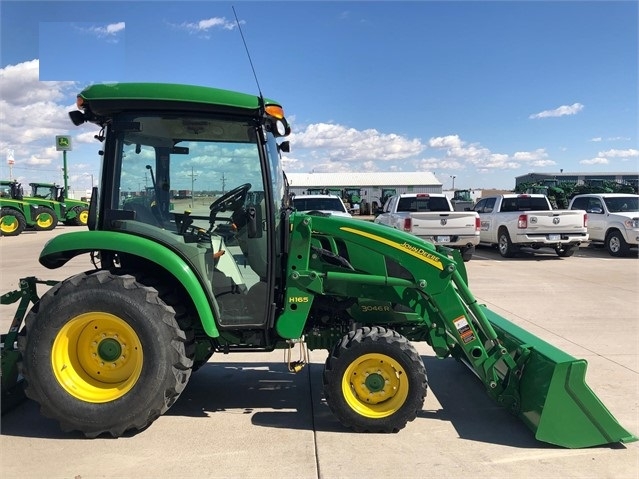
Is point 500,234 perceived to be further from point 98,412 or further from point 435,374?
point 98,412

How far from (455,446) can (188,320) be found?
2.10 meters

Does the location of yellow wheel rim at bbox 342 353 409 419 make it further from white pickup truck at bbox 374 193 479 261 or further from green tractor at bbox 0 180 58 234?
green tractor at bbox 0 180 58 234

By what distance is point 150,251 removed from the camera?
11.5ft

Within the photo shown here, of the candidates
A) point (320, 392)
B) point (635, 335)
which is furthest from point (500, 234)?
point (320, 392)

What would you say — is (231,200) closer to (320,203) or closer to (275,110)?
(275,110)

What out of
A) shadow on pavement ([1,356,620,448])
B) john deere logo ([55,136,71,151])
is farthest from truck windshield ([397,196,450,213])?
john deere logo ([55,136,71,151])

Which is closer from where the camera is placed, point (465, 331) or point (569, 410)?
point (569, 410)

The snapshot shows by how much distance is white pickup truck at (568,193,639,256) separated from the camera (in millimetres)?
14359

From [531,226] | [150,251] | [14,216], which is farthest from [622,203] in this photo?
[14,216]

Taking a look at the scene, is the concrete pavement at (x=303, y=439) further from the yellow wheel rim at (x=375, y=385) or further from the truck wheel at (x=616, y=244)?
the truck wheel at (x=616, y=244)

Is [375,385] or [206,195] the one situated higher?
[206,195]

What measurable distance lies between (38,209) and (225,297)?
76.2 feet

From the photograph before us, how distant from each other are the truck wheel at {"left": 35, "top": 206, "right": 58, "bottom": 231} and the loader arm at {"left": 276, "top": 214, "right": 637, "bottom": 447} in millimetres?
23388

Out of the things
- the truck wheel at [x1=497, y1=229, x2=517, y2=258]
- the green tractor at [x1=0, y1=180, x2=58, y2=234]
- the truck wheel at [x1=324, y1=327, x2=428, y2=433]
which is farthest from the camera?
→ the green tractor at [x1=0, y1=180, x2=58, y2=234]
